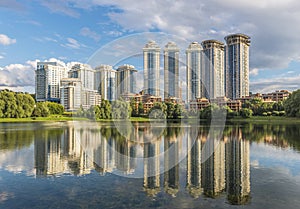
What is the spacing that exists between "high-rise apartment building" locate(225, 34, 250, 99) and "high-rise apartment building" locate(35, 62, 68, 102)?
72884 millimetres

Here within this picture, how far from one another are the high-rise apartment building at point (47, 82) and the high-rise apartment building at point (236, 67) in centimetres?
7288

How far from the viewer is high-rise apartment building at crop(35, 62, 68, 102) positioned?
4860 inches

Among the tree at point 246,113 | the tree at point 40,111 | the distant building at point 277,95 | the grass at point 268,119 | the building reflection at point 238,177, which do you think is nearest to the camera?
the building reflection at point 238,177

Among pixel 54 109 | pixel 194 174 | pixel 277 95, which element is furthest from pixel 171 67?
pixel 277 95

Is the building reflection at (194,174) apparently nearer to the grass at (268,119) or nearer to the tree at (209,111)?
the tree at (209,111)

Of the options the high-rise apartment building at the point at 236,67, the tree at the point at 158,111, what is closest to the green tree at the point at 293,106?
the tree at the point at 158,111

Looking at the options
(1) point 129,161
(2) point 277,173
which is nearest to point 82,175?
(1) point 129,161

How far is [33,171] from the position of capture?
10.5 meters

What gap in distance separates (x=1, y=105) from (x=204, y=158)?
4407cm

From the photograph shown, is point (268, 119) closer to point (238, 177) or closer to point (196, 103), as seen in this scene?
point (196, 103)

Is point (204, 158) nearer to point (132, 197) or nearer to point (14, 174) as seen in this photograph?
point (132, 197)

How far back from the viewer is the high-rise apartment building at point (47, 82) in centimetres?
12344

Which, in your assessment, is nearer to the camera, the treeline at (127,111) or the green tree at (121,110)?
the treeline at (127,111)

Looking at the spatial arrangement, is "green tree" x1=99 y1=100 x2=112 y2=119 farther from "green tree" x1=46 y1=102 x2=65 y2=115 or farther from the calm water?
the calm water
